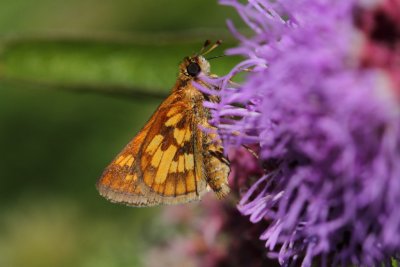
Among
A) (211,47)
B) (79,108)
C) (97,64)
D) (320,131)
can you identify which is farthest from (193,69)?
(79,108)

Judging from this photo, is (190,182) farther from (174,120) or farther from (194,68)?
(194,68)

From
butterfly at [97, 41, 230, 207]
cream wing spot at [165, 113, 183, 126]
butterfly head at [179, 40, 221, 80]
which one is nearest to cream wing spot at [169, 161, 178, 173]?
butterfly at [97, 41, 230, 207]

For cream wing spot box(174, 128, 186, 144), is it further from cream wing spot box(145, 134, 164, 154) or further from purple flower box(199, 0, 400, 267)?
purple flower box(199, 0, 400, 267)

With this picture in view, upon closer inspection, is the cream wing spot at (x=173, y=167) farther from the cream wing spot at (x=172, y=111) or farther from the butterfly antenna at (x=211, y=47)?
the butterfly antenna at (x=211, y=47)

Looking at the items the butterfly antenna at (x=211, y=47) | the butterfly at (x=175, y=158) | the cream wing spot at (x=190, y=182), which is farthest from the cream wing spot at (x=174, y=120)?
the butterfly antenna at (x=211, y=47)

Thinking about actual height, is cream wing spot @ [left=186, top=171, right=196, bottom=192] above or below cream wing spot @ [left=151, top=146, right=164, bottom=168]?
below
